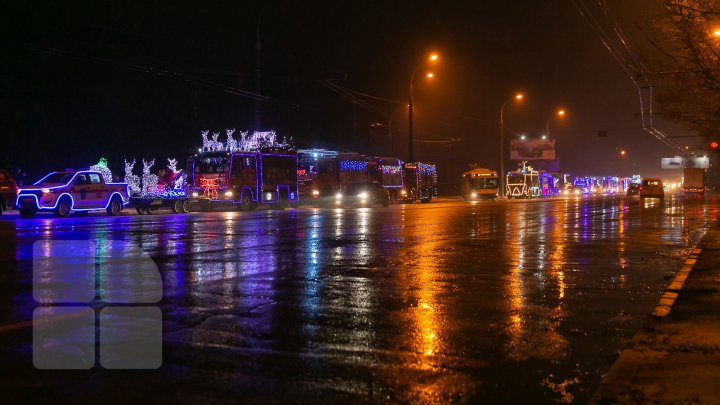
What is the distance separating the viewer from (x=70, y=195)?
29266 mm

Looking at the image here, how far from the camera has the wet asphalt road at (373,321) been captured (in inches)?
203

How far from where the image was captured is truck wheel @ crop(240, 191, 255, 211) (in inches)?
1452

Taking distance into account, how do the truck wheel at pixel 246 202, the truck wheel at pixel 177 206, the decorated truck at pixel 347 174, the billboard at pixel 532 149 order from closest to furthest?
1. the truck wheel at pixel 177 206
2. the truck wheel at pixel 246 202
3. the decorated truck at pixel 347 174
4. the billboard at pixel 532 149

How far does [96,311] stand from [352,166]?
1483 inches

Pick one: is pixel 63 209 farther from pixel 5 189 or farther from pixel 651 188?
pixel 651 188

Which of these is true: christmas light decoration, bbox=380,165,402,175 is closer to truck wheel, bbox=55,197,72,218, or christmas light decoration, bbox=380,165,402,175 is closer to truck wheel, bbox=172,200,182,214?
truck wheel, bbox=172,200,182,214

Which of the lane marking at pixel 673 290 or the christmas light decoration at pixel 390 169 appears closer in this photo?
the lane marking at pixel 673 290

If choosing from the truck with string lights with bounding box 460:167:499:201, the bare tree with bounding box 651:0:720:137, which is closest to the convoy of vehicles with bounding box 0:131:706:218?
the truck with string lights with bounding box 460:167:499:201

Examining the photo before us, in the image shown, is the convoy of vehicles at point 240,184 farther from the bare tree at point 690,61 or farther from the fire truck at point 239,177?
the bare tree at point 690,61

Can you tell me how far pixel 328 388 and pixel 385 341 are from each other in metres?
1.52

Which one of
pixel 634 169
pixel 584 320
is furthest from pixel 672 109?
pixel 634 169

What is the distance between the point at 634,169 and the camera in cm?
18762

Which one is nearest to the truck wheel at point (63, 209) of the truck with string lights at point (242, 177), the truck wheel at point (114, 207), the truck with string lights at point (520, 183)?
the truck wheel at point (114, 207)

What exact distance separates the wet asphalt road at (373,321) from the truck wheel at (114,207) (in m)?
15.7
